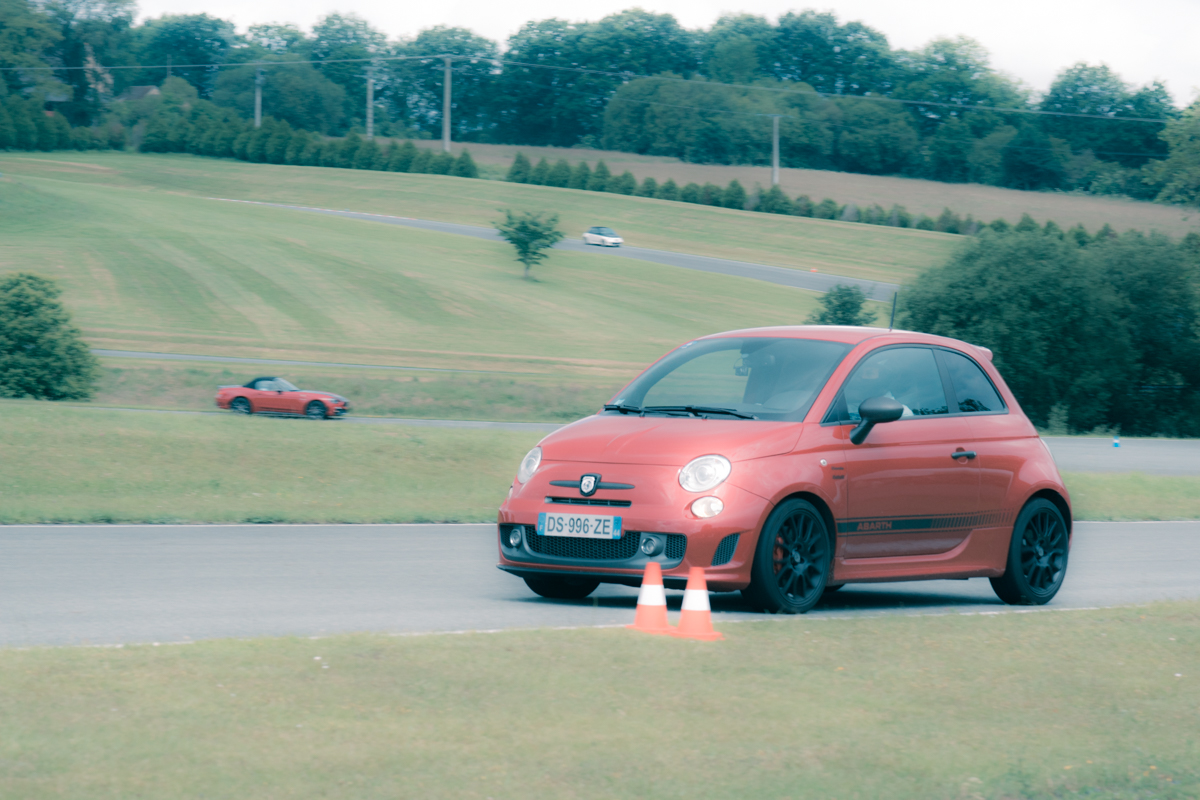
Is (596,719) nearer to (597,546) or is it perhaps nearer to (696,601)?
(696,601)

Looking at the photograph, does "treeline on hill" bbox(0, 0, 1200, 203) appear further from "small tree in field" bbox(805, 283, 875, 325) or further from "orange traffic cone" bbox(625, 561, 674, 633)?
"orange traffic cone" bbox(625, 561, 674, 633)

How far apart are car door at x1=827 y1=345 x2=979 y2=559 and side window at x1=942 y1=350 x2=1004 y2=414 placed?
0.52ft

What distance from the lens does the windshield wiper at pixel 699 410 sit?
8.44 meters

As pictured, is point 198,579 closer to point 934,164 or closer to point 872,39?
point 934,164

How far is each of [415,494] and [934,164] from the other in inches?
4476

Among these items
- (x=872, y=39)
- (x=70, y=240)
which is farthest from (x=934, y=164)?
(x=70, y=240)

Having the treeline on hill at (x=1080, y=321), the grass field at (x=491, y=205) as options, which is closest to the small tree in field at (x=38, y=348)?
the treeline on hill at (x=1080, y=321)

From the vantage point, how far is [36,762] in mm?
4352

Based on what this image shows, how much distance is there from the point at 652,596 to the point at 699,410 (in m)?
1.74

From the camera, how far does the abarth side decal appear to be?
27.8 feet

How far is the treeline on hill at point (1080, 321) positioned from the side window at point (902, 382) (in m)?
43.3

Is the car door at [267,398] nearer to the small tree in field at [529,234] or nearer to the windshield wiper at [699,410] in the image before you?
the windshield wiper at [699,410]

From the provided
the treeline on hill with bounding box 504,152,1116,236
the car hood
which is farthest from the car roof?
the treeline on hill with bounding box 504,152,1116,236

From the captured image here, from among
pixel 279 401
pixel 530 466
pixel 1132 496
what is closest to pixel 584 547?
pixel 530 466
